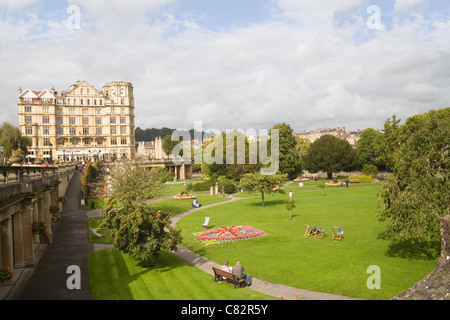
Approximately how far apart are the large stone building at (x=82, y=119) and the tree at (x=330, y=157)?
55.9 m

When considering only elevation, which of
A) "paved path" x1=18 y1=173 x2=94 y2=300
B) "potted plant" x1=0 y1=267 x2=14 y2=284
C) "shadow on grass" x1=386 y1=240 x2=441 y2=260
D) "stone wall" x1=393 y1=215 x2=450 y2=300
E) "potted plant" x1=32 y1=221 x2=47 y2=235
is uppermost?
"stone wall" x1=393 y1=215 x2=450 y2=300

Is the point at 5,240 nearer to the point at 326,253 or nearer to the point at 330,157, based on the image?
the point at 326,253

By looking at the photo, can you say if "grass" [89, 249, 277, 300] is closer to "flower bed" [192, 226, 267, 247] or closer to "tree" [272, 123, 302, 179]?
"flower bed" [192, 226, 267, 247]

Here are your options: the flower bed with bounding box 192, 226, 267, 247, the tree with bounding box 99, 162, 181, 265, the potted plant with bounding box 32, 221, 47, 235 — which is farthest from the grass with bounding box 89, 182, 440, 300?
the potted plant with bounding box 32, 221, 47, 235

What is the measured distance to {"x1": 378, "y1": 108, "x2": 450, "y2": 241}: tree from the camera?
17.0 metres

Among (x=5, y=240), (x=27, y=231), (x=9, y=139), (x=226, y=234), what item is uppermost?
(x=9, y=139)

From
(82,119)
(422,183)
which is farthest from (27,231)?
(82,119)

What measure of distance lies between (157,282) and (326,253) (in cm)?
1093

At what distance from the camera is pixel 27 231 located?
20359 millimetres

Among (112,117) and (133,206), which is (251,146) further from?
(133,206)

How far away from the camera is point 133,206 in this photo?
70.9ft

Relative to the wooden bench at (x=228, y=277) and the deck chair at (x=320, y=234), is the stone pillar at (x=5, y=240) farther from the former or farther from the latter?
the deck chair at (x=320, y=234)

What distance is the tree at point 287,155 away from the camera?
85537 millimetres

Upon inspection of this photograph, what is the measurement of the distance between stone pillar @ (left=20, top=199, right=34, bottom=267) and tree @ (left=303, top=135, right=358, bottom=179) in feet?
248
